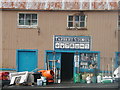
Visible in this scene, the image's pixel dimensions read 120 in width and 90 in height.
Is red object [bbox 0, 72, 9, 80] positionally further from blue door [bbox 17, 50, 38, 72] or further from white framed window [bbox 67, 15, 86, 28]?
white framed window [bbox 67, 15, 86, 28]

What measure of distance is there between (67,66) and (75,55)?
43.8 inches

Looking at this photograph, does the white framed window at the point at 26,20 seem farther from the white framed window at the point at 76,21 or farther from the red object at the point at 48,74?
the red object at the point at 48,74

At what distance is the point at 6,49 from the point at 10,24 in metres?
1.65

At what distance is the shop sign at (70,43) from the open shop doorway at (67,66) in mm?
634

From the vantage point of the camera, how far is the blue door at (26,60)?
17406 millimetres

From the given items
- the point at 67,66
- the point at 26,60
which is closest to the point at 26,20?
the point at 26,60

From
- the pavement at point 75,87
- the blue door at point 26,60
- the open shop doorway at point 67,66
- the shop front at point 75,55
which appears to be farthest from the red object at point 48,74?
the open shop doorway at point 67,66

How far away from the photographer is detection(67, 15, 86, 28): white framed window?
17578 mm

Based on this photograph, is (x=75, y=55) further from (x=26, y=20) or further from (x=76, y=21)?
(x=26, y=20)

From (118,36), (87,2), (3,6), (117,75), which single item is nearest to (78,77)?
(117,75)

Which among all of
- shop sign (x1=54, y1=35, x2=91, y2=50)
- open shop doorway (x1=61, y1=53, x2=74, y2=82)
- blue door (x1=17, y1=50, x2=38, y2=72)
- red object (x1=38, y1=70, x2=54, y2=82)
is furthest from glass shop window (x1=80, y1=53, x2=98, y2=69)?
blue door (x1=17, y1=50, x2=38, y2=72)

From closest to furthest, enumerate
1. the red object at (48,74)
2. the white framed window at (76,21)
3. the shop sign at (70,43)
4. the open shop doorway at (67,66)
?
the red object at (48,74), the shop sign at (70,43), the white framed window at (76,21), the open shop doorway at (67,66)

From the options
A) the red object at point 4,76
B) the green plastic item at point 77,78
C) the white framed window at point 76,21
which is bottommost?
the green plastic item at point 77,78

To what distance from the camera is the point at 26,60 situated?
17.4 m
